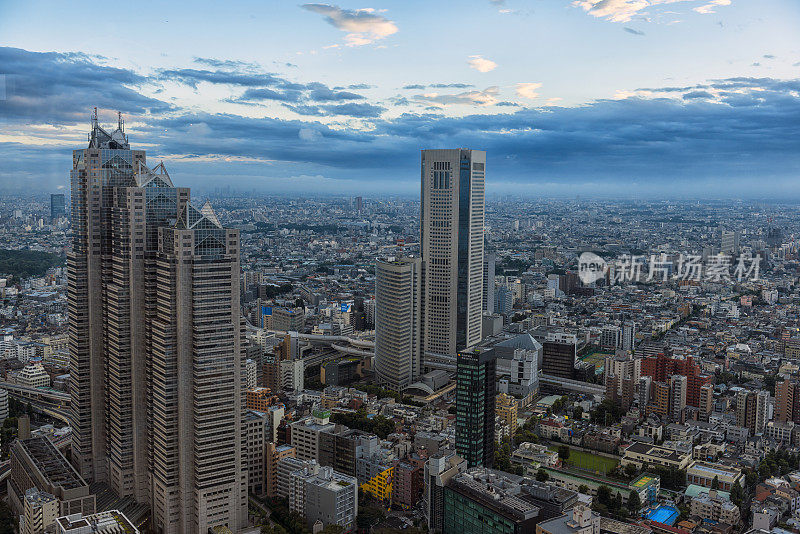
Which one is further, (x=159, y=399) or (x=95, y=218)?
(x=95, y=218)

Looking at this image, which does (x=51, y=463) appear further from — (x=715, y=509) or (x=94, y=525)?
(x=715, y=509)

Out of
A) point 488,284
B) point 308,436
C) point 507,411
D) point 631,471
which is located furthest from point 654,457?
point 488,284

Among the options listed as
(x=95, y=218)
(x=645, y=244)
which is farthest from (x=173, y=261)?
(x=645, y=244)

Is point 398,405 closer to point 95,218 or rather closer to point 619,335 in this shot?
point 95,218

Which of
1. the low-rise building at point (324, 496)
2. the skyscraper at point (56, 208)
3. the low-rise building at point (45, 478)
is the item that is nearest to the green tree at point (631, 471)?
the low-rise building at point (324, 496)

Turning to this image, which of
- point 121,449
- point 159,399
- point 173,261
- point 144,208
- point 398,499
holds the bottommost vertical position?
point 398,499

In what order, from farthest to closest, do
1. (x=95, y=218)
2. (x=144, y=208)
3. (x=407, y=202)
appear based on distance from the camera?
(x=407, y=202)
(x=95, y=218)
(x=144, y=208)

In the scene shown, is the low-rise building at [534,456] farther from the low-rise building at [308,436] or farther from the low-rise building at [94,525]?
the low-rise building at [94,525]
